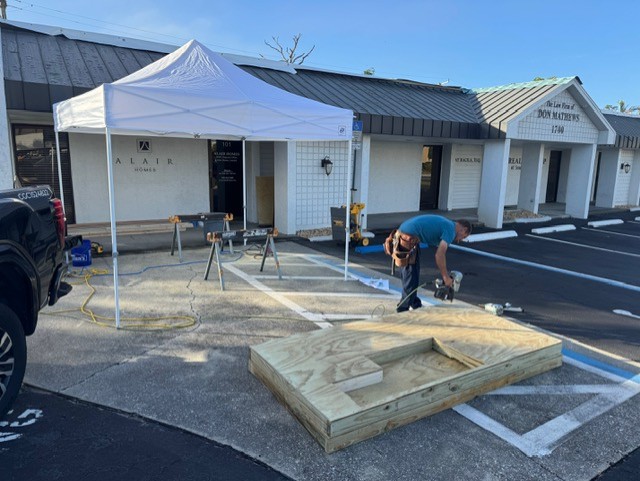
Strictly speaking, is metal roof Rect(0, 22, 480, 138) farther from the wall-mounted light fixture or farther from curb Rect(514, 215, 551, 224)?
curb Rect(514, 215, 551, 224)

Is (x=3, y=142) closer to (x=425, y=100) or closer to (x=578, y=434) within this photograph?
(x=578, y=434)

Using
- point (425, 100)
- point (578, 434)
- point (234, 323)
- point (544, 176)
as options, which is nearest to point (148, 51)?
point (425, 100)

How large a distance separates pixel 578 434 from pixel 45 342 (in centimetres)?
501

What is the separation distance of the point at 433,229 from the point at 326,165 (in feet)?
21.3

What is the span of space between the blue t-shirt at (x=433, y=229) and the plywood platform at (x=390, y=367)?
897mm

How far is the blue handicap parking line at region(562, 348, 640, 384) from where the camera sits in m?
4.21

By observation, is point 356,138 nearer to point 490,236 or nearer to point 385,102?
point 385,102

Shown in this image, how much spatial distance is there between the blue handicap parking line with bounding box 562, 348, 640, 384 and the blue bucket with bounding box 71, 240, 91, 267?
22.3 feet

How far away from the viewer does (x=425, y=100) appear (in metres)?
14.3

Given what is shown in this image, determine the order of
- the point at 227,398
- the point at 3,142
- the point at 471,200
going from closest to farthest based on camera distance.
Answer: the point at 227,398 → the point at 3,142 → the point at 471,200

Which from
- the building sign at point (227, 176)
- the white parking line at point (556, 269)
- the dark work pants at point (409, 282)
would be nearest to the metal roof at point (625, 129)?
the white parking line at point (556, 269)

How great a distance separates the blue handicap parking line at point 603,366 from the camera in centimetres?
421

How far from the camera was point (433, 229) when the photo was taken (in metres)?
5.11

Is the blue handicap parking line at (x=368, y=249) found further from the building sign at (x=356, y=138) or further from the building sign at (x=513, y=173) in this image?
the building sign at (x=513, y=173)
